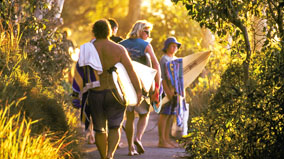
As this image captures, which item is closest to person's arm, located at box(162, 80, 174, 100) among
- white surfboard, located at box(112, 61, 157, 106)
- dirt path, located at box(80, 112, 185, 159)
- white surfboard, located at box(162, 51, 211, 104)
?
dirt path, located at box(80, 112, 185, 159)

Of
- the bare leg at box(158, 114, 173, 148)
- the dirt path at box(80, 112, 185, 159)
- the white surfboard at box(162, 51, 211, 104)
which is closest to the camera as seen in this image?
the dirt path at box(80, 112, 185, 159)

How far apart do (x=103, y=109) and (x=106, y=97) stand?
17 centimetres

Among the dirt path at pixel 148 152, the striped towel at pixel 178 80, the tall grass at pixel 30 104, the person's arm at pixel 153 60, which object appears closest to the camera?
the tall grass at pixel 30 104

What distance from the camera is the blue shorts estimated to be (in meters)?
10.5

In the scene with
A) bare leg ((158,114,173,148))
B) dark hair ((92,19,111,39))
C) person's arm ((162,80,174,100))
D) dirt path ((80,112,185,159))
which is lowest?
dirt path ((80,112,185,159))

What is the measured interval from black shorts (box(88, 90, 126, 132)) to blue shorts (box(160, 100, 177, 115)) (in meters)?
3.19

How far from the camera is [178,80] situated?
34.4 feet

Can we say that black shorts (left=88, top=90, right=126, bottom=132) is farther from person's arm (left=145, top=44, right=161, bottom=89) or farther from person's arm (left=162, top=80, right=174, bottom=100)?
person's arm (left=162, top=80, right=174, bottom=100)

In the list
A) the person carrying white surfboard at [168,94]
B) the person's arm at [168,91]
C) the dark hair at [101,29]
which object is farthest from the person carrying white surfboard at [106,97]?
the person's arm at [168,91]

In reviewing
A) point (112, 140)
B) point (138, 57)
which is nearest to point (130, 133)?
point (138, 57)

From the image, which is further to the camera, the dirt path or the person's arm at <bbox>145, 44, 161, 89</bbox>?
the person's arm at <bbox>145, 44, 161, 89</bbox>

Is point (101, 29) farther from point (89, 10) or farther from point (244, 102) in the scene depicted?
point (89, 10)

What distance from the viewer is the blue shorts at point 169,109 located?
10.5 m

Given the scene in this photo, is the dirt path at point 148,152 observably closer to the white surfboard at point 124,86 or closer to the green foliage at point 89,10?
the white surfboard at point 124,86
